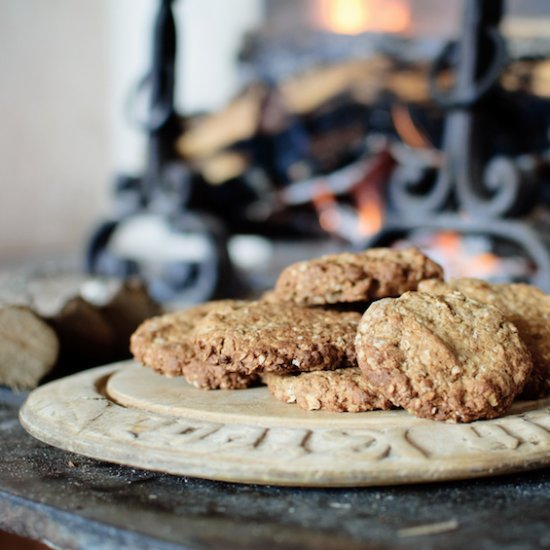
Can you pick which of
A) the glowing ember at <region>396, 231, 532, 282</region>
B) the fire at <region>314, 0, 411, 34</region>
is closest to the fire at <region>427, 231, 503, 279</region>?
the glowing ember at <region>396, 231, 532, 282</region>

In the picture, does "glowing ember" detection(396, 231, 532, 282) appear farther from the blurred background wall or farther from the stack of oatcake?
the blurred background wall

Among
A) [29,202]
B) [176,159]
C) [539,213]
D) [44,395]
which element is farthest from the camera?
[29,202]

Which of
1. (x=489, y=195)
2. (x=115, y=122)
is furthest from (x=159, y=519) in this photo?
(x=115, y=122)

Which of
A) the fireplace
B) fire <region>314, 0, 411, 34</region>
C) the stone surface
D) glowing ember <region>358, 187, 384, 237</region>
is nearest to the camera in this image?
the stone surface

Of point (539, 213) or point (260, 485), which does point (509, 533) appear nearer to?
point (260, 485)

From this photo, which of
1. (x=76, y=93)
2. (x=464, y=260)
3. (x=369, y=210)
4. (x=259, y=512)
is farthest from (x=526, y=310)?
(x=76, y=93)

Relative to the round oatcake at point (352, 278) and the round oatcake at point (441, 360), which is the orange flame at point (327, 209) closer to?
the round oatcake at point (352, 278)
